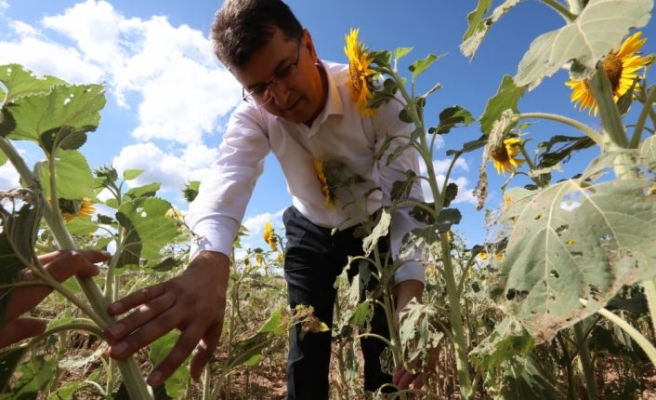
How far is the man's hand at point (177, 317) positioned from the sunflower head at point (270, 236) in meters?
2.24

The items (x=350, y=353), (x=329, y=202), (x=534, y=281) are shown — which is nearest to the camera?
(x=534, y=281)

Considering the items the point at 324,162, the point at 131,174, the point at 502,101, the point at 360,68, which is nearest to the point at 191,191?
the point at 131,174

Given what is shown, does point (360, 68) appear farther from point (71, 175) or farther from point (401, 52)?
point (71, 175)

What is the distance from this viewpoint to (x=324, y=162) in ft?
6.52

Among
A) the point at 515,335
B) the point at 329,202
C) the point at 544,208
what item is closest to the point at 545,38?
the point at 544,208

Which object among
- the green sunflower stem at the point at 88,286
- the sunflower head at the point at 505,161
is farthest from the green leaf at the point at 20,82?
the sunflower head at the point at 505,161

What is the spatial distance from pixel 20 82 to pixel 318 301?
162 cm

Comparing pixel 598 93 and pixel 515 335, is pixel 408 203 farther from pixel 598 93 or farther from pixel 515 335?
pixel 598 93

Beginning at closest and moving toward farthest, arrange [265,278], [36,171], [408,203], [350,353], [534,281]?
[534,281] < [36,171] < [408,203] < [350,353] < [265,278]

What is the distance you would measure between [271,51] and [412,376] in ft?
4.20

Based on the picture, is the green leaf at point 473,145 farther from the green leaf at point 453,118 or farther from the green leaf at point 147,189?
the green leaf at point 147,189

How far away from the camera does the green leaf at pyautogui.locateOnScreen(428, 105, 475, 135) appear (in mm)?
1493

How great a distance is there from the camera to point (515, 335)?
99 centimetres

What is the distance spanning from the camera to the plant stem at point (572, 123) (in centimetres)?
79
